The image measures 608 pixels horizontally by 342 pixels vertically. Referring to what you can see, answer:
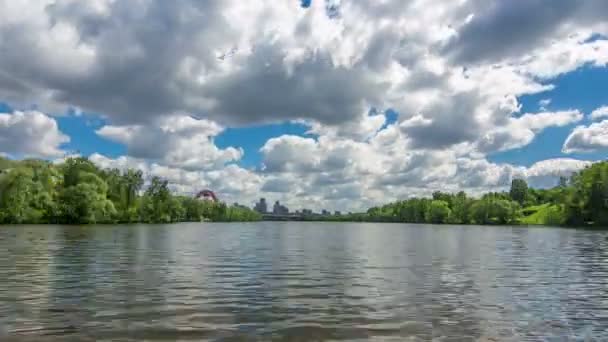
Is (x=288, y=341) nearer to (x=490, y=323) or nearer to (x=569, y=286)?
(x=490, y=323)

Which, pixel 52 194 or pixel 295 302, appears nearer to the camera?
pixel 295 302

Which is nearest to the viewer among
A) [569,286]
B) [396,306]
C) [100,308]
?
[100,308]

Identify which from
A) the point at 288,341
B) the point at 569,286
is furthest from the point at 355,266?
the point at 288,341

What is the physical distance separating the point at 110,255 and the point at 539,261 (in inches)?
1437

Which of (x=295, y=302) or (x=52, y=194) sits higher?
(x=52, y=194)

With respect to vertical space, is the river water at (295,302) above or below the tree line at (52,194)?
below

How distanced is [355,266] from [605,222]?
549 feet

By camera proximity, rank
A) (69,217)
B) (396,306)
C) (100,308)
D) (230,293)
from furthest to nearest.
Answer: (69,217), (230,293), (396,306), (100,308)

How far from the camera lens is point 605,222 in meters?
174

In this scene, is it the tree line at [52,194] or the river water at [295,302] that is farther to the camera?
the tree line at [52,194]

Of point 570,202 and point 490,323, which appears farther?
point 570,202

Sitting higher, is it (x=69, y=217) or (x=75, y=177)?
(x=75, y=177)

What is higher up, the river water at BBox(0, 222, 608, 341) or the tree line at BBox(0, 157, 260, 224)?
the tree line at BBox(0, 157, 260, 224)

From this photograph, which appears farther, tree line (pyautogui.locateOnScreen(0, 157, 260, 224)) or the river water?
tree line (pyautogui.locateOnScreen(0, 157, 260, 224))
